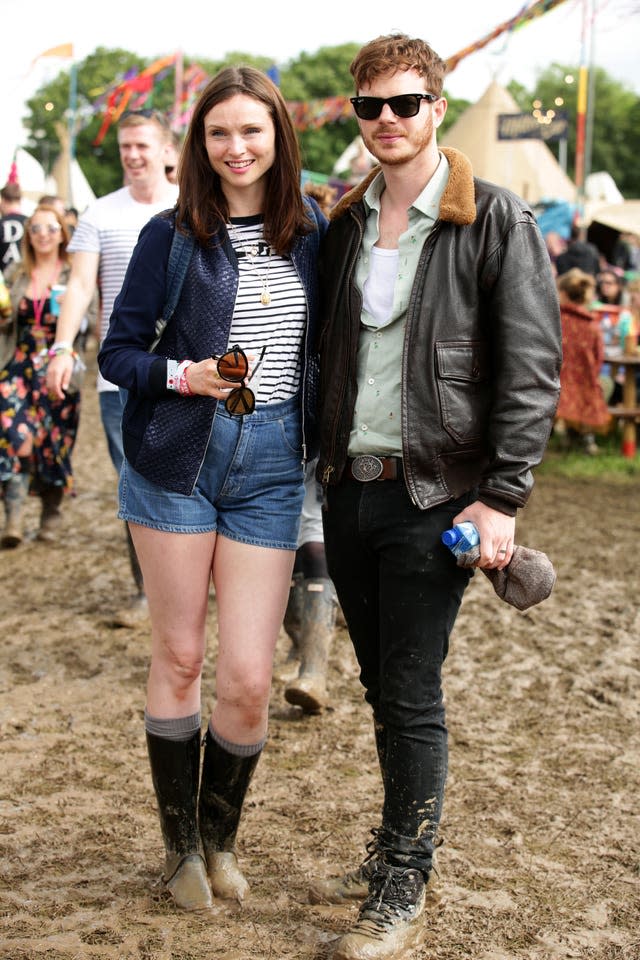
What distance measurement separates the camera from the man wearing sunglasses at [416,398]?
2.36 metres

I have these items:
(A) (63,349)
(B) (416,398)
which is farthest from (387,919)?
(A) (63,349)

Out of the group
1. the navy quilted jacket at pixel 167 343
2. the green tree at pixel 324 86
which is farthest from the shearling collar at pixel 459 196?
the green tree at pixel 324 86

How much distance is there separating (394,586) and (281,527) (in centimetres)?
32

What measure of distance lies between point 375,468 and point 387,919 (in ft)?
3.36

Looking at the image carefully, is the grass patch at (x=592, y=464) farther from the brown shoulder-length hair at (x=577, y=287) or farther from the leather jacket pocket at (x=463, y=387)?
the leather jacket pocket at (x=463, y=387)

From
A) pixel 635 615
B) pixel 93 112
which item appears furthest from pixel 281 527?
pixel 93 112

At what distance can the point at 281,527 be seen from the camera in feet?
8.55

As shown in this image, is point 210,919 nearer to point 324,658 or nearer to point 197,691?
point 197,691

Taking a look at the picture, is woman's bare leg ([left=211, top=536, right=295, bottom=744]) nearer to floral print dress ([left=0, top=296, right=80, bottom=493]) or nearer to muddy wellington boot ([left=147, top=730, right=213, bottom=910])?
muddy wellington boot ([left=147, top=730, right=213, bottom=910])

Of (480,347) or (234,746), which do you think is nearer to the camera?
(480,347)

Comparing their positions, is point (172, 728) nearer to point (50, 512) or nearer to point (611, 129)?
point (50, 512)

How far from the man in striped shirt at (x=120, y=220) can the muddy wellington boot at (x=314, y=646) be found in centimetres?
130

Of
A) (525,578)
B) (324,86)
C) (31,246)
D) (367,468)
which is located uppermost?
(324,86)

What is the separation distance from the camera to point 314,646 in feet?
13.5
